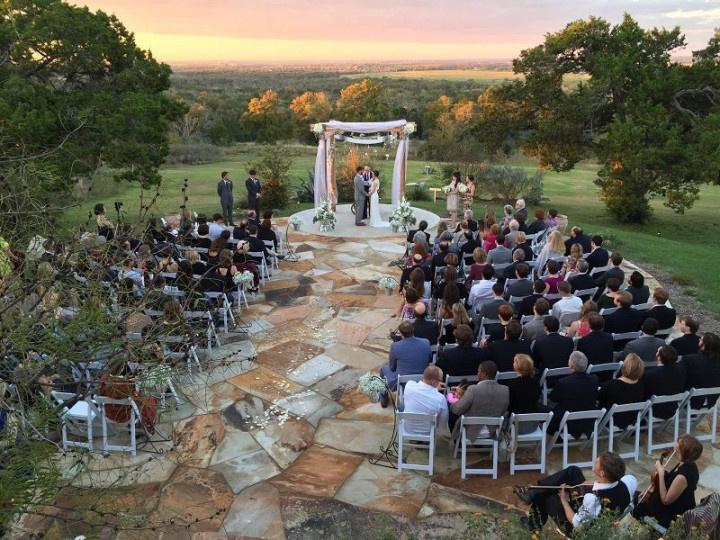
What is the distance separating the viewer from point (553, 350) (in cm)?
684

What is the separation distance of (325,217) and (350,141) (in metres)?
2.76

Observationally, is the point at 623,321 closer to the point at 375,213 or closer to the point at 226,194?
the point at 375,213

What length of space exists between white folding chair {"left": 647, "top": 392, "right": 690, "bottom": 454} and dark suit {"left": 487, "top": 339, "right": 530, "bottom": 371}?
1.42 meters

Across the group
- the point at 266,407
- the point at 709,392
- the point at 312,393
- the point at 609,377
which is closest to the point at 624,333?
the point at 609,377

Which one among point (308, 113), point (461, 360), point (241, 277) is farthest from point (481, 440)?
point (308, 113)

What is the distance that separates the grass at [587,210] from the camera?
43.3 ft

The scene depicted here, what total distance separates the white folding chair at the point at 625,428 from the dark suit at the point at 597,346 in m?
0.79

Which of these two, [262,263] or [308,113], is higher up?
[308,113]

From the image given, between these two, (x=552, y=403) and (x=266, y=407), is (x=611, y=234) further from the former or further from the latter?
(x=266, y=407)

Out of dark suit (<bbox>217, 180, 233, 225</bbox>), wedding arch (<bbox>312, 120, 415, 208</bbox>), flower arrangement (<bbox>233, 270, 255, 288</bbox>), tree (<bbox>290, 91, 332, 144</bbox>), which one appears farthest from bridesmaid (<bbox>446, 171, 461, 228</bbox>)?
tree (<bbox>290, 91, 332, 144</bbox>)

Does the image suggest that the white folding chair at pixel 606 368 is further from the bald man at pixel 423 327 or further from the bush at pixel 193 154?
the bush at pixel 193 154

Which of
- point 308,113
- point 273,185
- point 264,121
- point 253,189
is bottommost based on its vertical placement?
point 273,185

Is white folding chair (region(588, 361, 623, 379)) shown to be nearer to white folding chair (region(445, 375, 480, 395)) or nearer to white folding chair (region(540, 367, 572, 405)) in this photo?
white folding chair (region(540, 367, 572, 405))

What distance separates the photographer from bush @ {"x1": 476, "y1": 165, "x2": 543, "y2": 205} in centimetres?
2469
